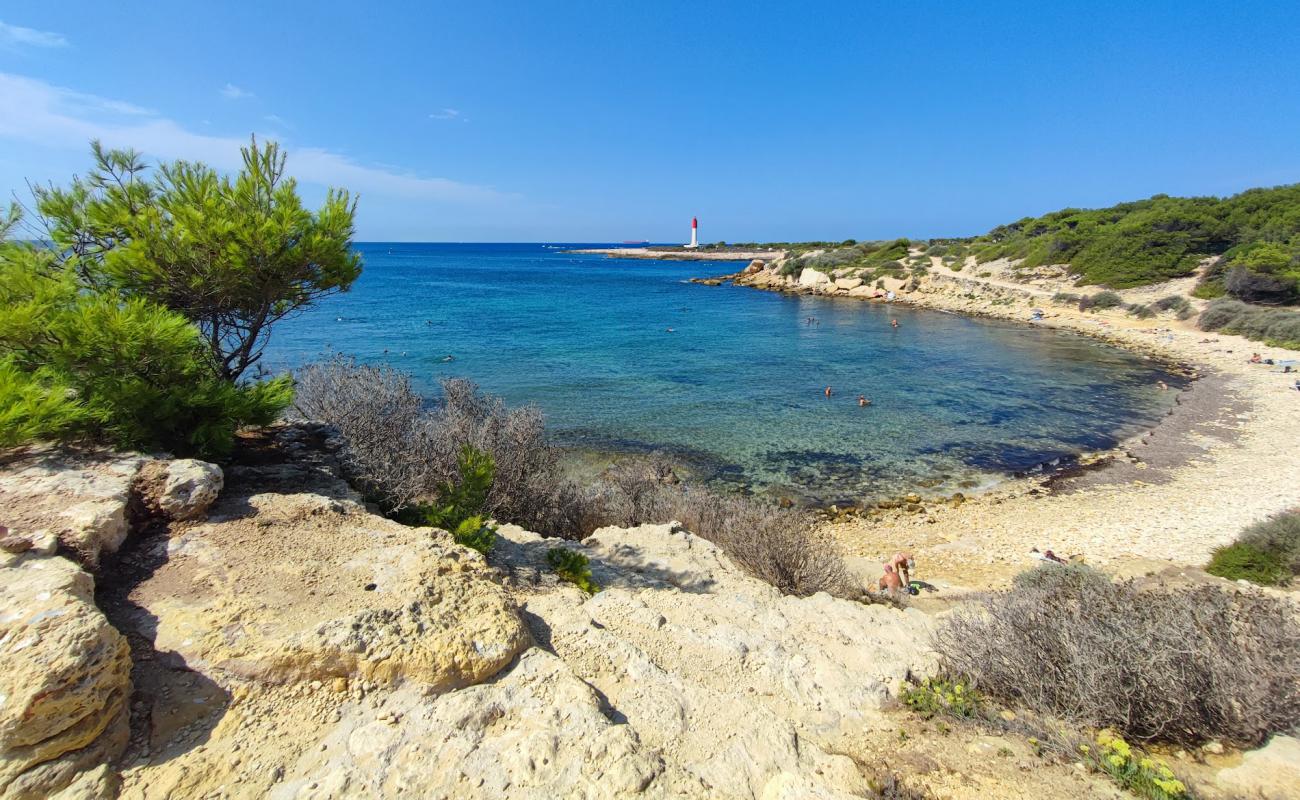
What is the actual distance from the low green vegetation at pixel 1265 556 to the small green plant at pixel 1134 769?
707cm

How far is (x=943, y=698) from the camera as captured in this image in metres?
4.13

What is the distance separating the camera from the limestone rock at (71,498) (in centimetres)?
351

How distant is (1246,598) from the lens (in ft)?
15.7

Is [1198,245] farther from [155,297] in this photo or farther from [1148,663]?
[155,297]

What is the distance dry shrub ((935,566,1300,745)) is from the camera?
11.7ft

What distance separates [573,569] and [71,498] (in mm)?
3826

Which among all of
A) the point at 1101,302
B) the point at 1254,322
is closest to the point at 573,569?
the point at 1254,322

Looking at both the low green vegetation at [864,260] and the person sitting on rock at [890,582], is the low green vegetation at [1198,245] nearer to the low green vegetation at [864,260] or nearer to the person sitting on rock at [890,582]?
the low green vegetation at [864,260]

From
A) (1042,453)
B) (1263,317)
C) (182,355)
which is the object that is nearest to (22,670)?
(182,355)

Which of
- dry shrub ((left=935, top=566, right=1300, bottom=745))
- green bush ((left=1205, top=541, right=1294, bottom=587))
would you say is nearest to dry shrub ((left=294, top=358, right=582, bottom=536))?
dry shrub ((left=935, top=566, right=1300, bottom=745))

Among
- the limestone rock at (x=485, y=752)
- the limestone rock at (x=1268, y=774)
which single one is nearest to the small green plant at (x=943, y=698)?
the limestone rock at (x=1268, y=774)

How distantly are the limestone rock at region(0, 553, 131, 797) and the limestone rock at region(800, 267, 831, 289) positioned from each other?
201 feet

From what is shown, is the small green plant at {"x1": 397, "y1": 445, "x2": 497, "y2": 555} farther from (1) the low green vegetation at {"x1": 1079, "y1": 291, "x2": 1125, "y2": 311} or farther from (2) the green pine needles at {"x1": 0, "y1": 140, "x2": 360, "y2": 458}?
(1) the low green vegetation at {"x1": 1079, "y1": 291, "x2": 1125, "y2": 311}

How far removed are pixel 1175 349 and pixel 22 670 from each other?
37935 millimetres
